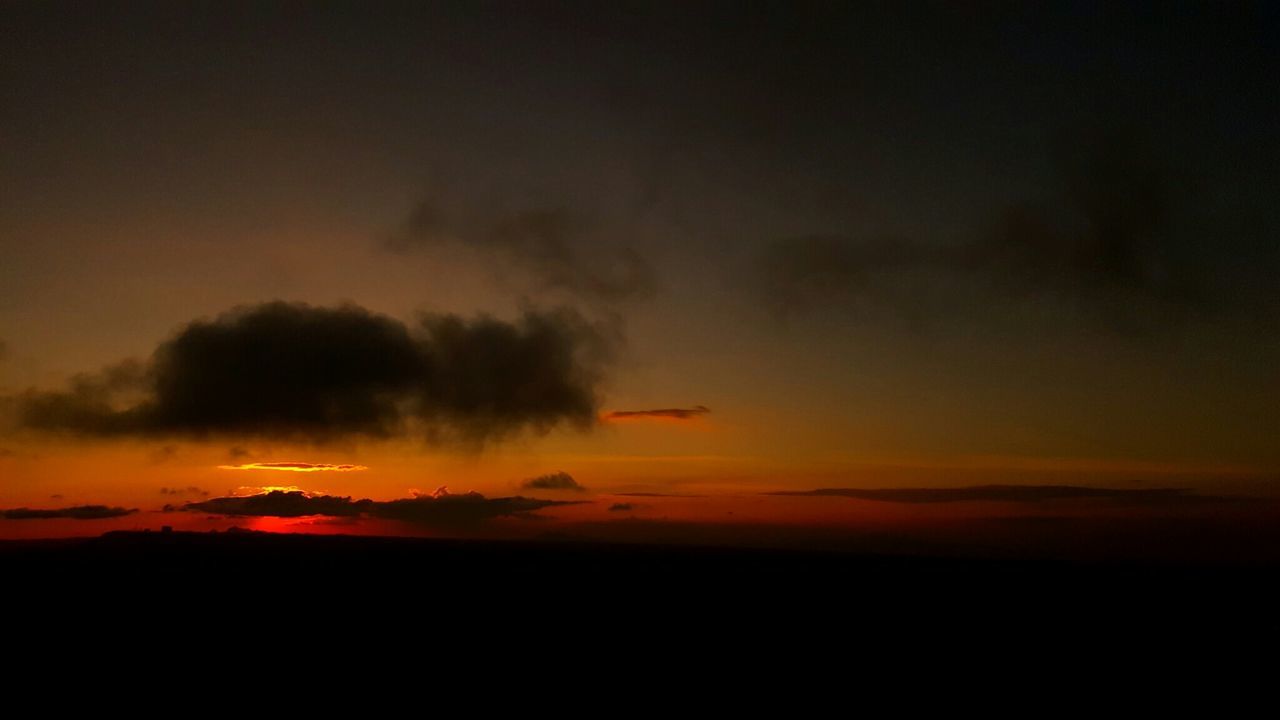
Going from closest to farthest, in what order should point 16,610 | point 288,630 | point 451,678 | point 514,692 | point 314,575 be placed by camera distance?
1. point 514,692
2. point 451,678
3. point 288,630
4. point 16,610
5. point 314,575

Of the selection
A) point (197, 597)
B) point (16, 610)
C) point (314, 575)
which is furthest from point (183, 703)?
point (314, 575)

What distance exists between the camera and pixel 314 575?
6097 inches

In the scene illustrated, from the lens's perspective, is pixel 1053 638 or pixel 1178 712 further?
pixel 1053 638

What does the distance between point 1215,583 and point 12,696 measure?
19806cm

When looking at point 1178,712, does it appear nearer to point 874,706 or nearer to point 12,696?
point 874,706

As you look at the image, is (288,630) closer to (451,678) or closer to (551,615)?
(551,615)

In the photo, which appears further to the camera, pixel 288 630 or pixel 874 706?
pixel 288 630

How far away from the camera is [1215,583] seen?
18662 centimetres

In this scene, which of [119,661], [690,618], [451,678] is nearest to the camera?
[451,678]

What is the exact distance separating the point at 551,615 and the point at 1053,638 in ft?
134

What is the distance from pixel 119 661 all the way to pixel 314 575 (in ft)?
326

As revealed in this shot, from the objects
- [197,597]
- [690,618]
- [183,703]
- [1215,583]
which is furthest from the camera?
[1215,583]

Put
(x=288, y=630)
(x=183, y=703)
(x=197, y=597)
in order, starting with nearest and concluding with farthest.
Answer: (x=183, y=703) → (x=288, y=630) → (x=197, y=597)

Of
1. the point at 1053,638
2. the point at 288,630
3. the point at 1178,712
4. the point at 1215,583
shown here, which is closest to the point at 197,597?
the point at 288,630
